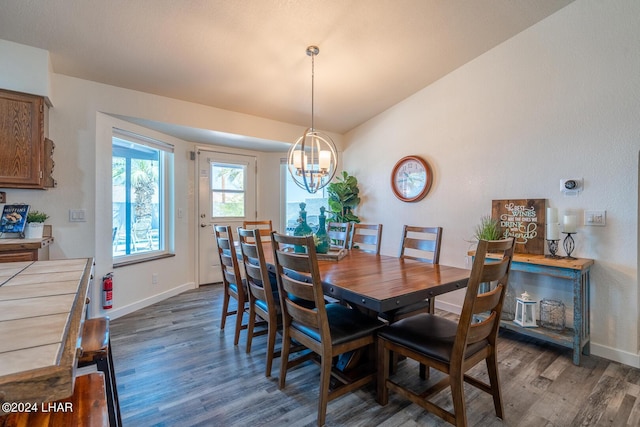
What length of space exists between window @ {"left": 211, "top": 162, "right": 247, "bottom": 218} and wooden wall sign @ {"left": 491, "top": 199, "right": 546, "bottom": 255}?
11.6 feet

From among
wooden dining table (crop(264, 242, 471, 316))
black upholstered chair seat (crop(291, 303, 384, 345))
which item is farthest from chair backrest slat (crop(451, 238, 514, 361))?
black upholstered chair seat (crop(291, 303, 384, 345))

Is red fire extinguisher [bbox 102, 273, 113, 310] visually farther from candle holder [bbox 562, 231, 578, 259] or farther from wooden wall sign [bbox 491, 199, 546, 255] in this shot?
candle holder [bbox 562, 231, 578, 259]

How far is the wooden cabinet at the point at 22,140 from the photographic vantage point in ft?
7.73

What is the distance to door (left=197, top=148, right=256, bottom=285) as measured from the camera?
14.4 ft

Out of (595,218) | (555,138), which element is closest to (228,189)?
(555,138)

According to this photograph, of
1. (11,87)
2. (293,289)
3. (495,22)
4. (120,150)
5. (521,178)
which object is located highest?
(495,22)

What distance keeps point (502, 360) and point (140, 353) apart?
2.92 m

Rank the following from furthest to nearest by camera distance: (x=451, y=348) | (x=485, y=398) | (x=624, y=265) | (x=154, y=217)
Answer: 1. (x=154, y=217)
2. (x=624, y=265)
3. (x=485, y=398)
4. (x=451, y=348)

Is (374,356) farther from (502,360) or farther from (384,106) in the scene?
(384,106)

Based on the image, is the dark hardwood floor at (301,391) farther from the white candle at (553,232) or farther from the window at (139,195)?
the window at (139,195)

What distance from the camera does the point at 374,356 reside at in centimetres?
201

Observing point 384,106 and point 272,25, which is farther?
point 384,106

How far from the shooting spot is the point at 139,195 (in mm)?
3738

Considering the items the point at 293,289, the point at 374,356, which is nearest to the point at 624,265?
the point at 374,356
